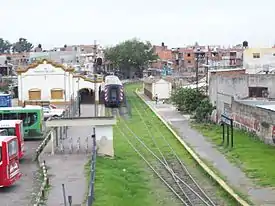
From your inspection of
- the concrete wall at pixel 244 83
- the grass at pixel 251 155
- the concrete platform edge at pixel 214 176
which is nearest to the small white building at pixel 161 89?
the concrete wall at pixel 244 83

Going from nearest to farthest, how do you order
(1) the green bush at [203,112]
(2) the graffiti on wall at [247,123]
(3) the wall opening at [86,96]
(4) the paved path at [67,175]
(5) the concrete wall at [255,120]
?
(4) the paved path at [67,175] < (5) the concrete wall at [255,120] < (2) the graffiti on wall at [247,123] < (1) the green bush at [203,112] < (3) the wall opening at [86,96]

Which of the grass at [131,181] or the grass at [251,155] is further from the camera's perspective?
the grass at [251,155]

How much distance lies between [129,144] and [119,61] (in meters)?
82.9

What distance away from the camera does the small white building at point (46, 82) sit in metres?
59.0

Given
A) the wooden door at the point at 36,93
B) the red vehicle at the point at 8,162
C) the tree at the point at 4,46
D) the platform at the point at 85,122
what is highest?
the tree at the point at 4,46

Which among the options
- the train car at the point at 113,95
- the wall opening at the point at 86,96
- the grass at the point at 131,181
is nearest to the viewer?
the grass at the point at 131,181

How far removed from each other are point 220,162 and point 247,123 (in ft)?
32.2

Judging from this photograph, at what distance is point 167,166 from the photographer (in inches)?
998

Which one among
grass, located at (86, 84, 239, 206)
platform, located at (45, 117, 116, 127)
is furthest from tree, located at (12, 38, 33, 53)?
platform, located at (45, 117, 116, 127)

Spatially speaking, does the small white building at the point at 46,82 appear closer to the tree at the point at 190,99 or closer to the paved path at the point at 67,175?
the tree at the point at 190,99

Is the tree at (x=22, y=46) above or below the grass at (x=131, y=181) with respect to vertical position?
above

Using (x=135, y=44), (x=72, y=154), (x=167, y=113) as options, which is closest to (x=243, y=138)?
(x=72, y=154)

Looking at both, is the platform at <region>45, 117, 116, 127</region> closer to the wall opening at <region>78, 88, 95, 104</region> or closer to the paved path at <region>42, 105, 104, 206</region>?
the paved path at <region>42, 105, 104, 206</region>

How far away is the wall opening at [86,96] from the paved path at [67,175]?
32659mm
